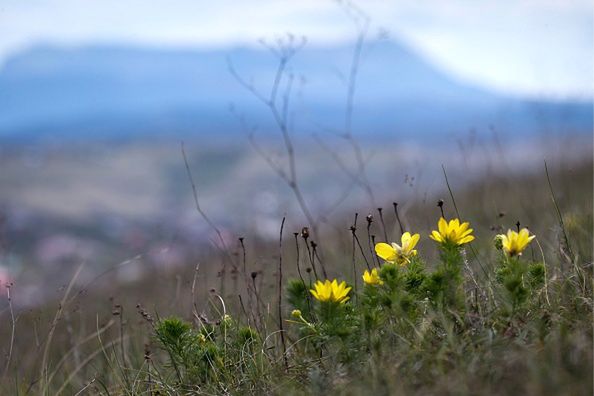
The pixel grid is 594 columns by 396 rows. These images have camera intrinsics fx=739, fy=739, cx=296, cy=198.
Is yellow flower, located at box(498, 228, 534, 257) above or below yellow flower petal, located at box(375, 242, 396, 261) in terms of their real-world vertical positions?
above

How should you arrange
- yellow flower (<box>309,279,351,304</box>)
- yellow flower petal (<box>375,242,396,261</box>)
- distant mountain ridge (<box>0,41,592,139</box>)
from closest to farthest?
yellow flower (<box>309,279,351,304</box>), yellow flower petal (<box>375,242,396,261</box>), distant mountain ridge (<box>0,41,592,139</box>)

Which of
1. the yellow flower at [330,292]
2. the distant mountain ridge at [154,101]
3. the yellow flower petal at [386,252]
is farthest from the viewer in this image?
the distant mountain ridge at [154,101]

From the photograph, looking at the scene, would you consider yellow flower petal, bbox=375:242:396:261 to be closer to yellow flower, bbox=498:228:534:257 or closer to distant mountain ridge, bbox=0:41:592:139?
yellow flower, bbox=498:228:534:257

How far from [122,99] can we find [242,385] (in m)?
78.4


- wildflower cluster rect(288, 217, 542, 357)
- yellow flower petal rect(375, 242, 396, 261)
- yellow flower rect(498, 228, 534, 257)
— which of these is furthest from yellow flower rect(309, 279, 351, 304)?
yellow flower rect(498, 228, 534, 257)

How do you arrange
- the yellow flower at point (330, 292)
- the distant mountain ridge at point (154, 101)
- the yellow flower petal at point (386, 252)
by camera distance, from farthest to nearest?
the distant mountain ridge at point (154, 101) < the yellow flower petal at point (386, 252) < the yellow flower at point (330, 292)

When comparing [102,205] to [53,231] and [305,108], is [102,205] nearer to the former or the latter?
[53,231]

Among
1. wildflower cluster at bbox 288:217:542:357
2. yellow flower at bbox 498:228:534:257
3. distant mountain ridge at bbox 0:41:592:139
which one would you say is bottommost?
distant mountain ridge at bbox 0:41:592:139

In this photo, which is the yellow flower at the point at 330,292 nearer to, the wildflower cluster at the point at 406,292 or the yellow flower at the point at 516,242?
the wildflower cluster at the point at 406,292

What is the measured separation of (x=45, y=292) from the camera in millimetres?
8102

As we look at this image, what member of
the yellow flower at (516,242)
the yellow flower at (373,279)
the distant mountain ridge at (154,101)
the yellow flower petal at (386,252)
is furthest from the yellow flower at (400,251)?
the distant mountain ridge at (154,101)

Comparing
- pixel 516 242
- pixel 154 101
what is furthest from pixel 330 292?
pixel 154 101

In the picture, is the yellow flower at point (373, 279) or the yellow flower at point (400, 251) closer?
the yellow flower at point (373, 279)

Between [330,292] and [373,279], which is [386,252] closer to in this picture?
[373,279]
